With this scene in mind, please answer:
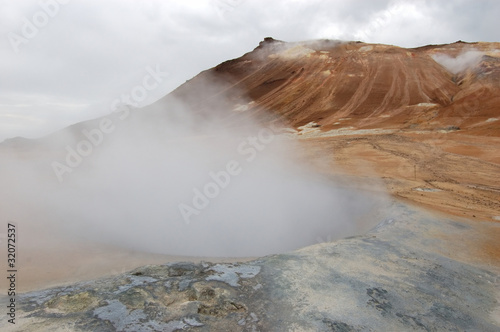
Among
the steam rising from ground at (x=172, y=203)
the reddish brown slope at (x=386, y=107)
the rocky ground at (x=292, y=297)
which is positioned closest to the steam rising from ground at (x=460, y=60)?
the reddish brown slope at (x=386, y=107)

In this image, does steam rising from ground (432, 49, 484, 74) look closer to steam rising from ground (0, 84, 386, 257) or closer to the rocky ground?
steam rising from ground (0, 84, 386, 257)

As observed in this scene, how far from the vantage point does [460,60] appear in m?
28.2

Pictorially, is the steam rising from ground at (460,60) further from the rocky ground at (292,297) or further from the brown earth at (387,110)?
the rocky ground at (292,297)

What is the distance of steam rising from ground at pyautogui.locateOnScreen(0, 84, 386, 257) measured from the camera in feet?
19.7

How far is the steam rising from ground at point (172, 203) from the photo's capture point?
602 cm

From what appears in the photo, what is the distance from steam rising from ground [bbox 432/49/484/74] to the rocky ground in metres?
27.9

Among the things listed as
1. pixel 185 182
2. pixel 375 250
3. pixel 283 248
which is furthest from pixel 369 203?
pixel 185 182

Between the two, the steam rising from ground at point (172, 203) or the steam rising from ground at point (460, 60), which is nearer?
the steam rising from ground at point (172, 203)

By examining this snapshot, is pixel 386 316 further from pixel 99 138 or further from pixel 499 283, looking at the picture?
pixel 99 138

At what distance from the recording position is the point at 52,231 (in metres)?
5.72

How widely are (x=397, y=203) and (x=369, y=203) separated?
70 cm

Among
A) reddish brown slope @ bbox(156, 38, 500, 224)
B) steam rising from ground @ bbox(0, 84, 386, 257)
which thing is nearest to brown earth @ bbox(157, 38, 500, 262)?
reddish brown slope @ bbox(156, 38, 500, 224)

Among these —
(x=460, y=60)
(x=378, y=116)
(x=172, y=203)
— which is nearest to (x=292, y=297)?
(x=172, y=203)

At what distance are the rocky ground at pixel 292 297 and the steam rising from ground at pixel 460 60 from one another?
27881 mm
